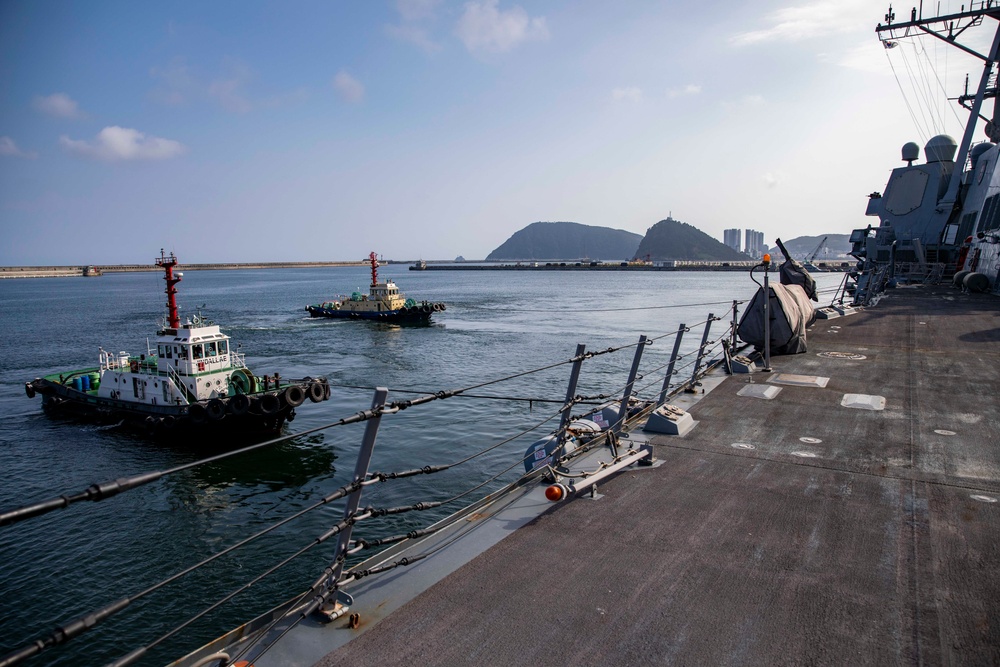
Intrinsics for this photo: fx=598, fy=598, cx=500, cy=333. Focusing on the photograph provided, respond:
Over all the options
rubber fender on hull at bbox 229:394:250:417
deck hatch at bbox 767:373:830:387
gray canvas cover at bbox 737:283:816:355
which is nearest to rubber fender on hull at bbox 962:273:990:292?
gray canvas cover at bbox 737:283:816:355

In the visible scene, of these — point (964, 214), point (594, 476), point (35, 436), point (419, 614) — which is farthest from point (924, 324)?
point (35, 436)

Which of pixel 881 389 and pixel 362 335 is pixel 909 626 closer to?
pixel 881 389

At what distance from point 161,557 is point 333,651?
1167 centimetres

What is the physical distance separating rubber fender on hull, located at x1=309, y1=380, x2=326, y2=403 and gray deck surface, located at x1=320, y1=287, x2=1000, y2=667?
19.2 metres

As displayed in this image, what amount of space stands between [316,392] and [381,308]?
122ft

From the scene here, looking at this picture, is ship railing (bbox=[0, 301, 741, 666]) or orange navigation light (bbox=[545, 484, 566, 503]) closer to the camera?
ship railing (bbox=[0, 301, 741, 666])

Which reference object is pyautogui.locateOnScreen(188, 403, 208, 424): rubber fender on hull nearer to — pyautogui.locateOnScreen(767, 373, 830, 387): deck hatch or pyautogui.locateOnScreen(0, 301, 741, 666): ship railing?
pyautogui.locateOnScreen(0, 301, 741, 666): ship railing

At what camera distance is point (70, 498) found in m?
2.13

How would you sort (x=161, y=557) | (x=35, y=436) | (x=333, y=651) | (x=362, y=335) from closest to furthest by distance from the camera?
(x=333, y=651), (x=161, y=557), (x=35, y=436), (x=362, y=335)

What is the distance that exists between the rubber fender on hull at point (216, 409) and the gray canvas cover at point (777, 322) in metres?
17.3

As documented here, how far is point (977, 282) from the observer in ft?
86.7

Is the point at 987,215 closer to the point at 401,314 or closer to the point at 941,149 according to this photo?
the point at 941,149

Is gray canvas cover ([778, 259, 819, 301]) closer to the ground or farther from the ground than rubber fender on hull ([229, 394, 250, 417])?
farther from the ground

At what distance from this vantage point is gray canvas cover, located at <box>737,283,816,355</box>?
39.0 feet
